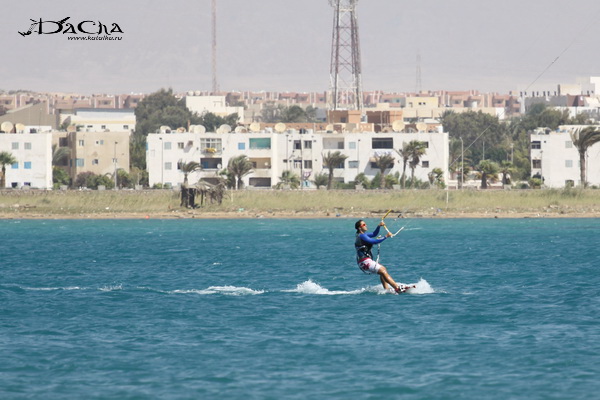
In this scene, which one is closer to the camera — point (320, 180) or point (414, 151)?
point (414, 151)

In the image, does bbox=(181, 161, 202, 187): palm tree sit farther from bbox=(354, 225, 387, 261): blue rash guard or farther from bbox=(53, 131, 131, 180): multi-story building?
bbox=(354, 225, 387, 261): blue rash guard

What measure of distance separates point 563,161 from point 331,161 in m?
22.5

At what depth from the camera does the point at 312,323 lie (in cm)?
3225

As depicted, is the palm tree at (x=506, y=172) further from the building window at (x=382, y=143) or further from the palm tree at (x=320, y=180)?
the palm tree at (x=320, y=180)

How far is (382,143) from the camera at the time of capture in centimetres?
11900

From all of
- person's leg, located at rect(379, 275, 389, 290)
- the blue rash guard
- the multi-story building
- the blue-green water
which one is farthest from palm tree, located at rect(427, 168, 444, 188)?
the blue rash guard

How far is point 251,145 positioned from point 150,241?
1858 inches

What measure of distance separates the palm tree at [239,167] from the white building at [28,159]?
18.9m

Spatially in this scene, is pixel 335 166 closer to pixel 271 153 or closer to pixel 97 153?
pixel 271 153

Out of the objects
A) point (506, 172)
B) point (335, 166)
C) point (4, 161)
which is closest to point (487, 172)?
point (506, 172)

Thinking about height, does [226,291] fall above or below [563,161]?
below

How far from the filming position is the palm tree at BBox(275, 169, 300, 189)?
11304cm

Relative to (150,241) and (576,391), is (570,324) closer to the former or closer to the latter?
(576,391)

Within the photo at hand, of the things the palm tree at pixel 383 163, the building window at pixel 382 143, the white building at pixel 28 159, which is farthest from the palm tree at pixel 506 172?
the white building at pixel 28 159
